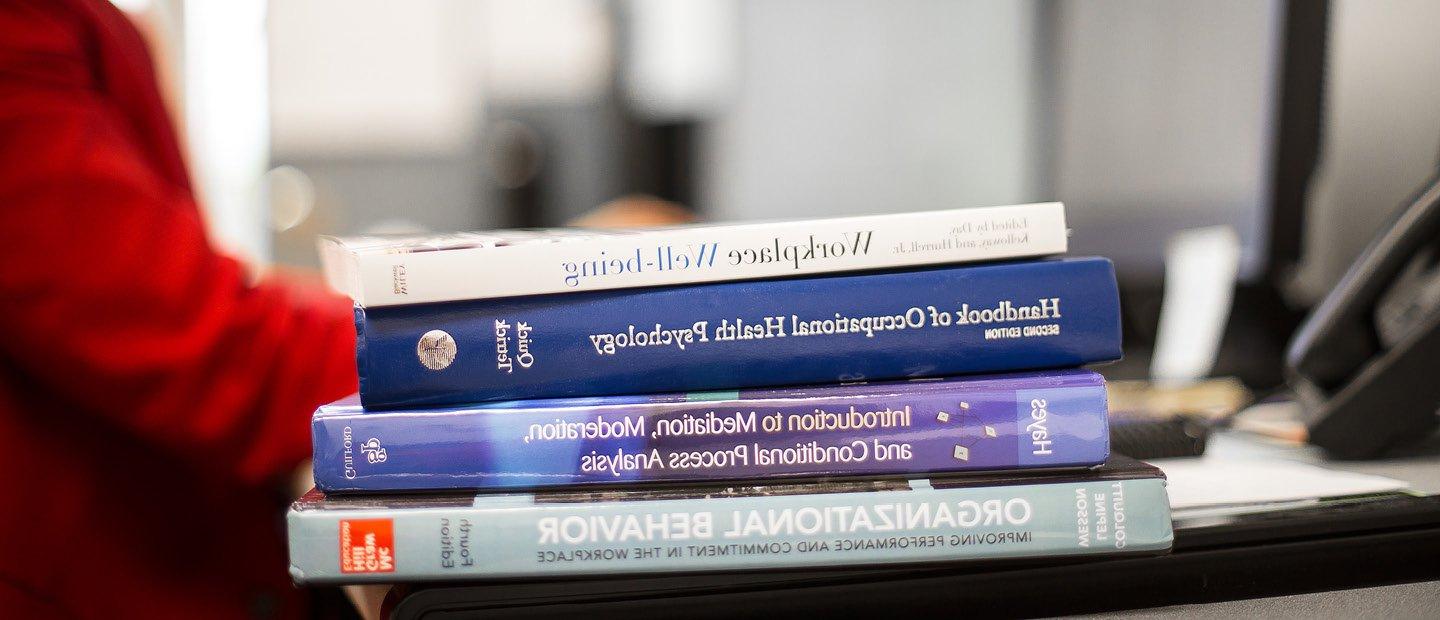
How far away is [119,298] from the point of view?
1.39 ft

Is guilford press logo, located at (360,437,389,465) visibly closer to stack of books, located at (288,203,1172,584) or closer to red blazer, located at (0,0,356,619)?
stack of books, located at (288,203,1172,584)

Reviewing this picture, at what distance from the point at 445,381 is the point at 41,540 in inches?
10.7

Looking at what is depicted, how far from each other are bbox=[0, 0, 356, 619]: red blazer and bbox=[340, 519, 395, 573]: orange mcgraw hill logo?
0.56 feet

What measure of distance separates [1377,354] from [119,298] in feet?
2.24

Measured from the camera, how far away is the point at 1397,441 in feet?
1.62

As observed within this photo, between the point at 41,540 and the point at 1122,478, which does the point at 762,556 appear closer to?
the point at 1122,478

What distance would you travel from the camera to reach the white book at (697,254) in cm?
36

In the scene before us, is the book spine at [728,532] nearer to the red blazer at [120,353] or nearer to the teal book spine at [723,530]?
the teal book spine at [723,530]

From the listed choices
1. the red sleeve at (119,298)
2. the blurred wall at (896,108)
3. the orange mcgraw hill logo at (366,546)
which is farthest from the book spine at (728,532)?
the blurred wall at (896,108)

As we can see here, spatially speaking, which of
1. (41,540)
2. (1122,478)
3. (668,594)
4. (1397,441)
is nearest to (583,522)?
(668,594)

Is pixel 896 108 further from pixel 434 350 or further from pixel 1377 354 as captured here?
pixel 434 350

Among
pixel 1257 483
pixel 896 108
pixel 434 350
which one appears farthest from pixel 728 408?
pixel 896 108

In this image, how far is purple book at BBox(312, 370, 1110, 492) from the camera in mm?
358

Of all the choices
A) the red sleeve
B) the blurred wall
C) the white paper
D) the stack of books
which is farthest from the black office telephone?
the red sleeve
